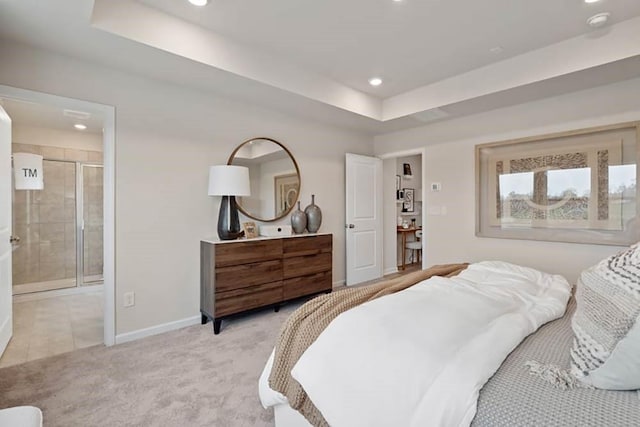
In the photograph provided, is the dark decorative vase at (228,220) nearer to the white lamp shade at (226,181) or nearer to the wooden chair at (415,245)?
the white lamp shade at (226,181)

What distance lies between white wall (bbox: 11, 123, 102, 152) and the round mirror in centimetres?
283

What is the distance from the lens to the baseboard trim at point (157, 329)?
2740 mm

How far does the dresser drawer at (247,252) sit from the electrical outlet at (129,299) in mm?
773

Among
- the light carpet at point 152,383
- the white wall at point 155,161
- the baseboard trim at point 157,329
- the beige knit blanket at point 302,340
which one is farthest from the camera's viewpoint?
the baseboard trim at point 157,329

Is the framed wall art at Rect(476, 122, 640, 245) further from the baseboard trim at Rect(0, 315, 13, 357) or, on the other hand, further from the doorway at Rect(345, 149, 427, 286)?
the baseboard trim at Rect(0, 315, 13, 357)

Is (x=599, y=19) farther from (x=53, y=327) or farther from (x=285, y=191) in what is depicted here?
(x=53, y=327)

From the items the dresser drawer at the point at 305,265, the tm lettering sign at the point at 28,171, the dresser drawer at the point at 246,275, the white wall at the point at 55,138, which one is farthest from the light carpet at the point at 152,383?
the white wall at the point at 55,138

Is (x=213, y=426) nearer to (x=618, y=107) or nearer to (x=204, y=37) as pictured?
(x=204, y=37)

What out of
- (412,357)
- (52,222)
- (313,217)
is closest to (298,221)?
(313,217)

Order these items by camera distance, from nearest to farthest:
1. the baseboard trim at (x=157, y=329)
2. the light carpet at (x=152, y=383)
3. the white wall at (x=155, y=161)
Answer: the light carpet at (x=152, y=383), the white wall at (x=155, y=161), the baseboard trim at (x=157, y=329)

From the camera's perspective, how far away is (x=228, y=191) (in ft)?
9.98

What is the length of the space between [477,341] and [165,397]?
71.6 inches

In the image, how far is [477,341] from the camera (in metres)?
1.15

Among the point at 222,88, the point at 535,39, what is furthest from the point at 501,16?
the point at 222,88
